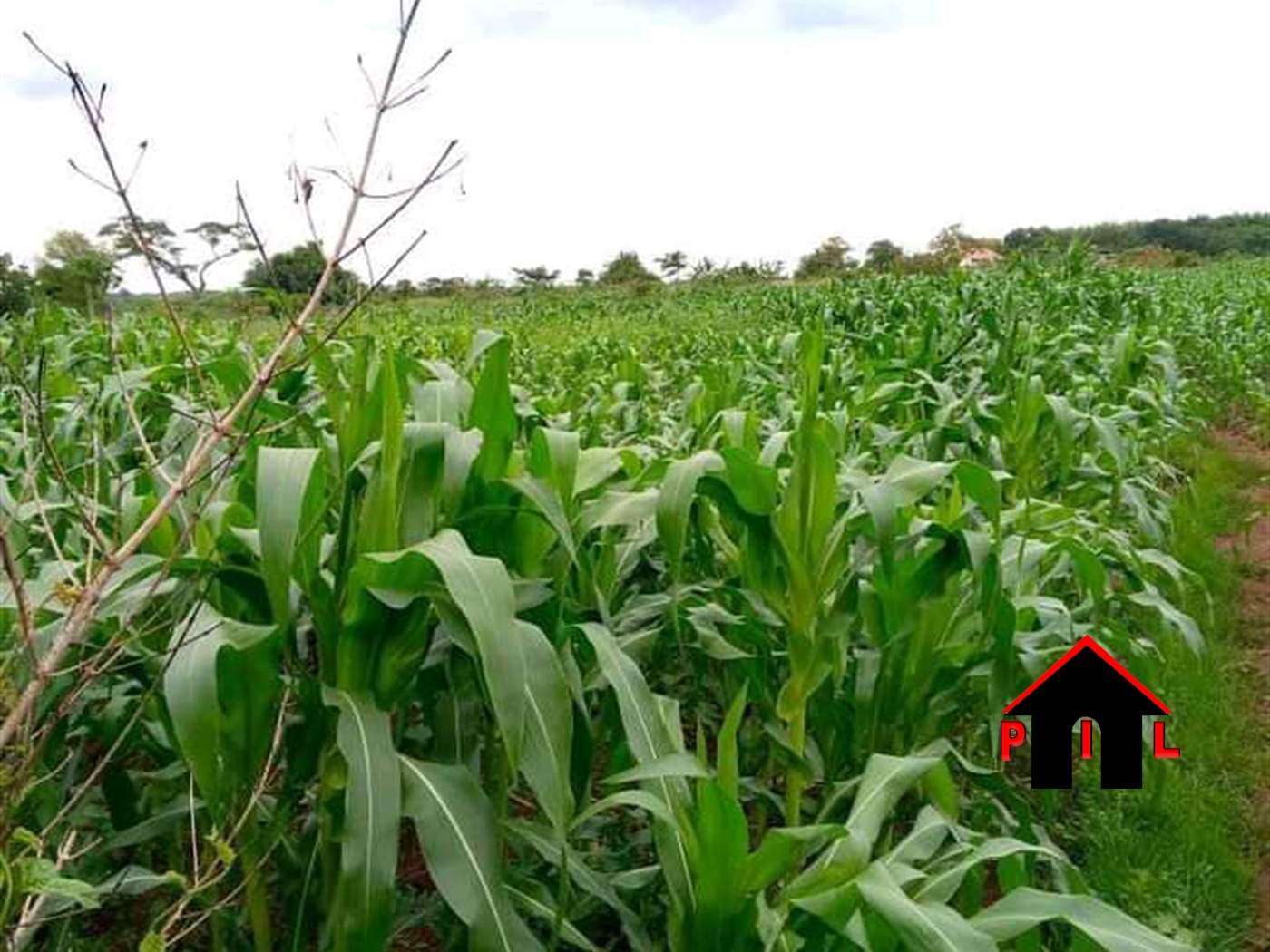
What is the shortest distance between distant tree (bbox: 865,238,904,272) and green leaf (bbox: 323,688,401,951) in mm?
17194

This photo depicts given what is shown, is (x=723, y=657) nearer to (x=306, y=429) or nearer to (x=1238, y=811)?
(x=306, y=429)

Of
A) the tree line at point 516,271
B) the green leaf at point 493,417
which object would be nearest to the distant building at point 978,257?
the tree line at point 516,271

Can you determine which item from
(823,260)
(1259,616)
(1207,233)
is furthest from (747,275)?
(1207,233)

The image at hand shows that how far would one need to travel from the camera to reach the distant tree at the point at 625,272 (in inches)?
1357

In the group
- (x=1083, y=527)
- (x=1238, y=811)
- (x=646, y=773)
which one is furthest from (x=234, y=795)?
(x=1238, y=811)

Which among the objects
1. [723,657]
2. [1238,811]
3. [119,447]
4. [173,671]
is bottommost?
[1238,811]

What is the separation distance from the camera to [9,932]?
138 cm

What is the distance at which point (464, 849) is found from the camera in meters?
1.54

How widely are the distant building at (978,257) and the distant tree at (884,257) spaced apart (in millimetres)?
1122

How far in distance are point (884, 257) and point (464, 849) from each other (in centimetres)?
2192

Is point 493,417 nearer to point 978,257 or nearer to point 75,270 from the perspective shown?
point 75,270

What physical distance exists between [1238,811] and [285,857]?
2.62m

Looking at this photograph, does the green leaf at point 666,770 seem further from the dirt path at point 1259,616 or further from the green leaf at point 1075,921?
the dirt path at point 1259,616

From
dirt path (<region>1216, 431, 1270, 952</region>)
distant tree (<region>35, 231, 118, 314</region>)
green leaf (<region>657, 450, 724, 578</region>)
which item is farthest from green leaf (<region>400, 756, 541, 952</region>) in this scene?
dirt path (<region>1216, 431, 1270, 952</region>)
